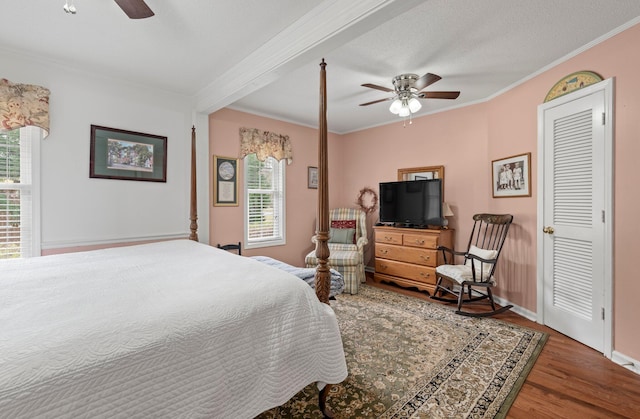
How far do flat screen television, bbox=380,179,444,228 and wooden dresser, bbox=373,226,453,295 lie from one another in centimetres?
16

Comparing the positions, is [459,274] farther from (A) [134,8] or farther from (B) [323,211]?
(A) [134,8]

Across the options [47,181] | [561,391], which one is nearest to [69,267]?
[47,181]

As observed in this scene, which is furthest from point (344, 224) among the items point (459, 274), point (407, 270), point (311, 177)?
point (459, 274)

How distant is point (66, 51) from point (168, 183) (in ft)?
4.69

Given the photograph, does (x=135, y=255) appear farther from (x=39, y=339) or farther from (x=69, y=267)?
(x=39, y=339)

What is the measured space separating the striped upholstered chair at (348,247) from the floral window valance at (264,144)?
128cm

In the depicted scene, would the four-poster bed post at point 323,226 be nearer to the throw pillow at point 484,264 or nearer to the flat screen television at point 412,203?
the throw pillow at point 484,264

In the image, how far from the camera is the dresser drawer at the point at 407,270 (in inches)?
148

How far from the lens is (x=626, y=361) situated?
2.12m

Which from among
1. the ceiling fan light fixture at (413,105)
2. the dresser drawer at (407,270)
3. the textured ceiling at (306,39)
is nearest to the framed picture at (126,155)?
the textured ceiling at (306,39)

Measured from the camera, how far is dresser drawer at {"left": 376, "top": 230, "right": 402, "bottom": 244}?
414 cm

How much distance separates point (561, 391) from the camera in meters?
1.87

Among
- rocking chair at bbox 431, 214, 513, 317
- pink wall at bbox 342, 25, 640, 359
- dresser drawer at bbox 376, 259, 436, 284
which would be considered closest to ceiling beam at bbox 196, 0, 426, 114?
pink wall at bbox 342, 25, 640, 359

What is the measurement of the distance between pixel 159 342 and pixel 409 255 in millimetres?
3494
